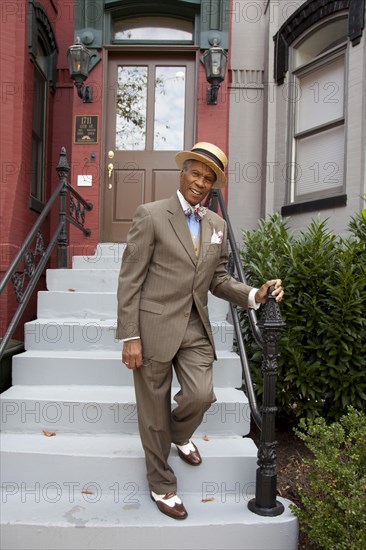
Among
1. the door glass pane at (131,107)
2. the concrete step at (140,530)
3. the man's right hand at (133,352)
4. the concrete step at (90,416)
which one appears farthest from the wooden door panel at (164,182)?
the concrete step at (140,530)

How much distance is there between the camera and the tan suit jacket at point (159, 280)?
2713 mm

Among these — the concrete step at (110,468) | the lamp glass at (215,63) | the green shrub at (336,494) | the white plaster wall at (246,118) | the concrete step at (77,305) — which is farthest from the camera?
the white plaster wall at (246,118)

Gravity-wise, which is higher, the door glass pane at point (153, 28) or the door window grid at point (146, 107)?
the door glass pane at point (153, 28)

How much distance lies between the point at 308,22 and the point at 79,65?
10.2 feet

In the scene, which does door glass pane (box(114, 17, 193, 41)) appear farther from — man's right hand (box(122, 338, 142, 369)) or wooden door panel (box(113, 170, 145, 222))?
man's right hand (box(122, 338, 142, 369))

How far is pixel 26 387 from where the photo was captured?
389 cm

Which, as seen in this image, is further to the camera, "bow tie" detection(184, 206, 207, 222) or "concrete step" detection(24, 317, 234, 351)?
"concrete step" detection(24, 317, 234, 351)

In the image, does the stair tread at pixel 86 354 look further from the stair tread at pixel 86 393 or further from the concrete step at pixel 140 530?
the concrete step at pixel 140 530

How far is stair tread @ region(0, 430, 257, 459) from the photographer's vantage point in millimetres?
3246

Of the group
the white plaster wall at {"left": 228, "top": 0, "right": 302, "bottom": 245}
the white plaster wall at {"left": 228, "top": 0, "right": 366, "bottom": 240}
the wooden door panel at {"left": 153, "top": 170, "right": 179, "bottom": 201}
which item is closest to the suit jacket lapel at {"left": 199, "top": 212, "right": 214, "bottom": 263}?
the wooden door panel at {"left": 153, "top": 170, "right": 179, "bottom": 201}

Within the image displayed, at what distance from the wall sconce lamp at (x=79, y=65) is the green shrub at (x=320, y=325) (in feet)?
12.5

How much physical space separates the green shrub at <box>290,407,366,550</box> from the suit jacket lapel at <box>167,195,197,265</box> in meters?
1.39

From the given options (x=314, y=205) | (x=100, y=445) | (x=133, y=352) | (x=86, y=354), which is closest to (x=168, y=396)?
(x=133, y=352)

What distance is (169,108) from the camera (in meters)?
6.97
